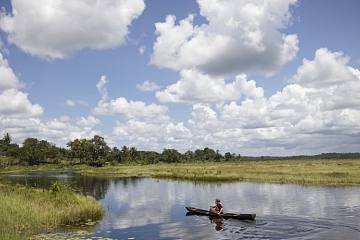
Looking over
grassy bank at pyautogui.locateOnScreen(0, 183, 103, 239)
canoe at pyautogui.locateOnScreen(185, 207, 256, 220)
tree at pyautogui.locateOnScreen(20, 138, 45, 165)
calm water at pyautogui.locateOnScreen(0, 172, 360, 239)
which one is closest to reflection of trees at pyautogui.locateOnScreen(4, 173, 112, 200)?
calm water at pyautogui.locateOnScreen(0, 172, 360, 239)

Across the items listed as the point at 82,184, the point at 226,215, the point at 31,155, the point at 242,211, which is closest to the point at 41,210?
the point at 226,215

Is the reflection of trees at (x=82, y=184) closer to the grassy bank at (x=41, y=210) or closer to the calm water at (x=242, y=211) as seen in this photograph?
the calm water at (x=242, y=211)

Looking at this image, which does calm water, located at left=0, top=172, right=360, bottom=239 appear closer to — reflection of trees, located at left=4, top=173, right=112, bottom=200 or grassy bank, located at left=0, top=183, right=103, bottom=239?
reflection of trees, located at left=4, top=173, right=112, bottom=200

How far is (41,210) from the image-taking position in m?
34.2

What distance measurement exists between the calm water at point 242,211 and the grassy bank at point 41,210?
2144 mm

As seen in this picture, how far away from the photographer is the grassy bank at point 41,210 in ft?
98.6

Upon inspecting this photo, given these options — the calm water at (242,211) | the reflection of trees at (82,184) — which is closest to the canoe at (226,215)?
the calm water at (242,211)

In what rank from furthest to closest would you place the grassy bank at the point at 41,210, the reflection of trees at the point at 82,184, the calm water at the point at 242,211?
the reflection of trees at the point at 82,184, the calm water at the point at 242,211, the grassy bank at the point at 41,210

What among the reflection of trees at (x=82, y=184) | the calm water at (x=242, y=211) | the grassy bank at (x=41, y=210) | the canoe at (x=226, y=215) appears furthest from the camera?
the reflection of trees at (x=82, y=184)

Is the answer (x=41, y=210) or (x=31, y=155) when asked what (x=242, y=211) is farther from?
(x=31, y=155)

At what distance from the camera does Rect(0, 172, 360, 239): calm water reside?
32281mm

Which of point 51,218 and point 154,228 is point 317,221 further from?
point 51,218

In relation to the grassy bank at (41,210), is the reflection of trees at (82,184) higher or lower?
higher

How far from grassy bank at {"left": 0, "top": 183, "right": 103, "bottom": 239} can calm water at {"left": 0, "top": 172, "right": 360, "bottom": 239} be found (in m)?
2.14
